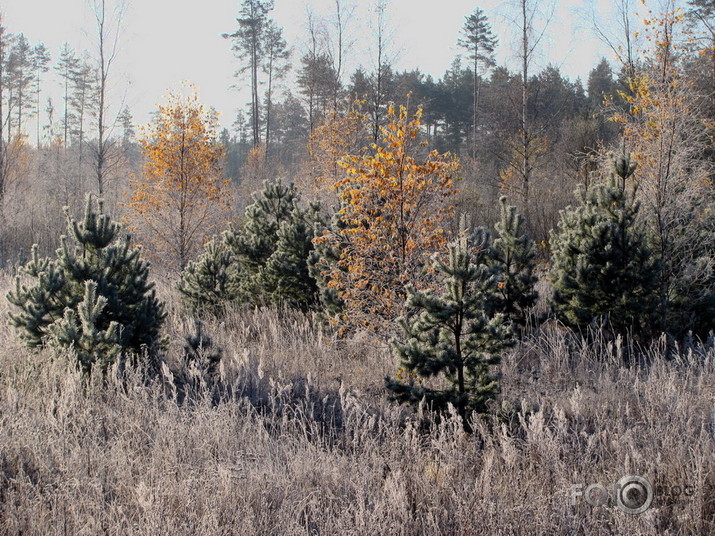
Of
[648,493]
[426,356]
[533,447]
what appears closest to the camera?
[648,493]

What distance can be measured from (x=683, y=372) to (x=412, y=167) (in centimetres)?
356

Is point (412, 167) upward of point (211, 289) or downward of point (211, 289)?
upward

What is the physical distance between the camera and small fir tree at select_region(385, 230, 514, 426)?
3.84 meters

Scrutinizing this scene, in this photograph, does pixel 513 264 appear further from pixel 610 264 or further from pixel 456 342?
pixel 456 342

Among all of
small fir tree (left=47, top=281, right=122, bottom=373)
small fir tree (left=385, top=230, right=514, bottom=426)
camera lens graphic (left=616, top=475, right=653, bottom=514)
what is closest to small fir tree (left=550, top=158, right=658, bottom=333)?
small fir tree (left=385, top=230, right=514, bottom=426)

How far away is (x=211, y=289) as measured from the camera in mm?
9070

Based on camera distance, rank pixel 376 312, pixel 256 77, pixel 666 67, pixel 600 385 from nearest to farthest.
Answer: pixel 600 385
pixel 376 312
pixel 666 67
pixel 256 77

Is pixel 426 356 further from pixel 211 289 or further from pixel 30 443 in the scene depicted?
pixel 211 289

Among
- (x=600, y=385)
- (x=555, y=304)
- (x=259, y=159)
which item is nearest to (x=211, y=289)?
(x=555, y=304)

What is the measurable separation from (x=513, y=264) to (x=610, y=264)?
134cm

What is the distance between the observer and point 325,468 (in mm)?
3268

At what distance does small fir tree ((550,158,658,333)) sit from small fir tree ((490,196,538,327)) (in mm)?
448

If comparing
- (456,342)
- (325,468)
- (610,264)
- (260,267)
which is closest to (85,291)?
(325,468)

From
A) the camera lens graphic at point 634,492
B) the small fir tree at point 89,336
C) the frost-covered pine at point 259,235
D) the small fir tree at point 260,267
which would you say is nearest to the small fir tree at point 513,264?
the small fir tree at point 260,267
